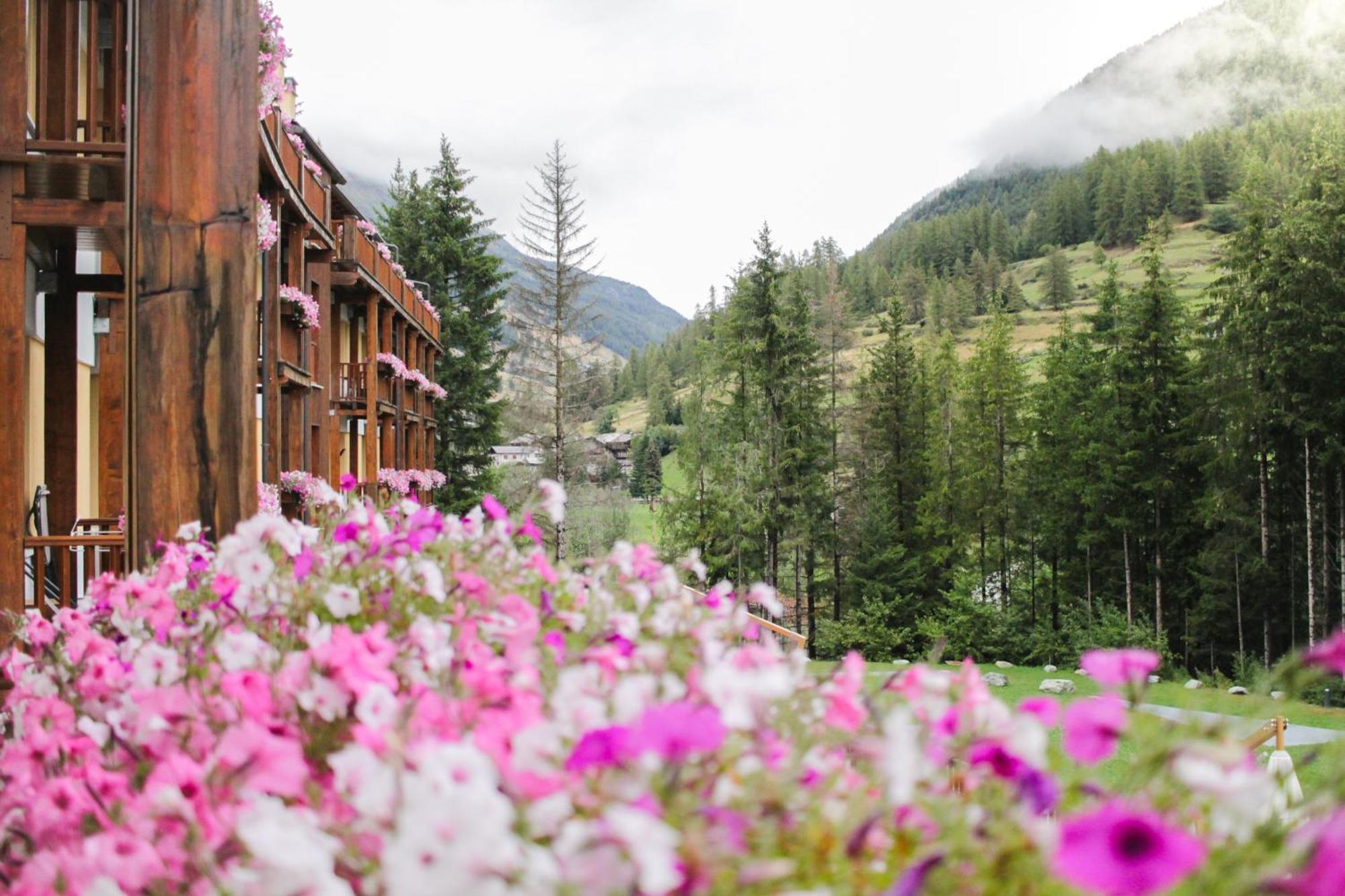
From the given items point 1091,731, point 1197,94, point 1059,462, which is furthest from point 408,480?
point 1197,94

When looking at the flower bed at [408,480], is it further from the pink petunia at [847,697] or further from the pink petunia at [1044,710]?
the pink petunia at [1044,710]

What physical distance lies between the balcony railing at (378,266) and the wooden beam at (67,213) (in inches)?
372

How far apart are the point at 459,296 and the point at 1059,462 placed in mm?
20471

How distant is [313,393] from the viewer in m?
14.2

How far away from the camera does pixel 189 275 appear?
2910 millimetres

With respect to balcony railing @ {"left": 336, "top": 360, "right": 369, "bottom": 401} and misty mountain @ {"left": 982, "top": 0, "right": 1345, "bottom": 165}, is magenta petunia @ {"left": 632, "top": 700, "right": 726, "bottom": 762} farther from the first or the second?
misty mountain @ {"left": 982, "top": 0, "right": 1345, "bottom": 165}

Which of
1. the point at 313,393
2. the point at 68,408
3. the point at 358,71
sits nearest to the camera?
the point at 68,408

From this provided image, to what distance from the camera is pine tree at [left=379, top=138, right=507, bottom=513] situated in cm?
3173

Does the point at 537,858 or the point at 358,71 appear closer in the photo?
the point at 537,858

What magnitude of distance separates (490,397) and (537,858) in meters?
33.8

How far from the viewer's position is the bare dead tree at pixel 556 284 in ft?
101

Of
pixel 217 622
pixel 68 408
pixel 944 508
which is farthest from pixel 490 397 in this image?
pixel 217 622

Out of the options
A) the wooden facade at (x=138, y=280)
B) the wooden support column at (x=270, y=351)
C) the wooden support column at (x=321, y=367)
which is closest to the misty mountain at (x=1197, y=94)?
the wooden support column at (x=321, y=367)

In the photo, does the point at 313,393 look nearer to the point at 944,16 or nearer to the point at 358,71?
the point at 358,71
